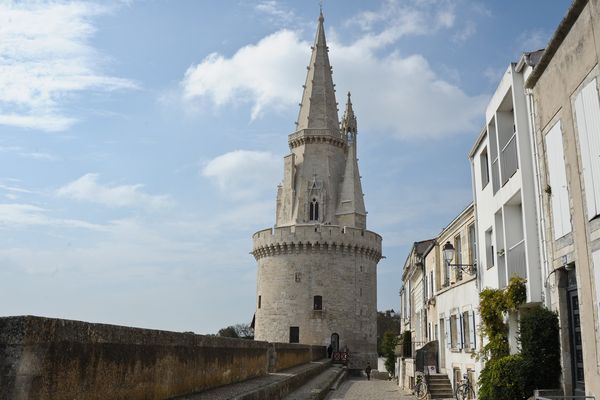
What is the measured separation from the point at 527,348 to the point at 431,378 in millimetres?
9590

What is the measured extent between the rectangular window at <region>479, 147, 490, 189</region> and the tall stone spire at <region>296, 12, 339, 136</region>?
32.1 metres

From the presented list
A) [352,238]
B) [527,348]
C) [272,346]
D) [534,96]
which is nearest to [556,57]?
[534,96]

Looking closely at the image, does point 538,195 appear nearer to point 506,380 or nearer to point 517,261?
point 517,261

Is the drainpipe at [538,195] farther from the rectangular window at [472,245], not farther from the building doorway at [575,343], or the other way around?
the rectangular window at [472,245]

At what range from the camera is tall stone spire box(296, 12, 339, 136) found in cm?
4731

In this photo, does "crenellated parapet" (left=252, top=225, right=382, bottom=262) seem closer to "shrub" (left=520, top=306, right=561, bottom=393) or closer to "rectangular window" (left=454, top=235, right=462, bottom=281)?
"rectangular window" (left=454, top=235, right=462, bottom=281)

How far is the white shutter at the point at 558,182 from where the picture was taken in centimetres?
915

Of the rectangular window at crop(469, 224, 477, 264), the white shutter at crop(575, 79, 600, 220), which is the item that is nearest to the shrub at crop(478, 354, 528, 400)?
the white shutter at crop(575, 79, 600, 220)

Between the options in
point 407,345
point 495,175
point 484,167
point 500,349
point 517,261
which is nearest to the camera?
point 517,261

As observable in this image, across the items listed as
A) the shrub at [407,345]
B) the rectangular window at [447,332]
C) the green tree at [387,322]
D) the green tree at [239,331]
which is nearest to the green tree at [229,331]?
the green tree at [239,331]

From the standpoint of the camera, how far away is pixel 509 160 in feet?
39.5

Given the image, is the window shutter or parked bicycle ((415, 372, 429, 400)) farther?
parked bicycle ((415, 372, 429, 400))

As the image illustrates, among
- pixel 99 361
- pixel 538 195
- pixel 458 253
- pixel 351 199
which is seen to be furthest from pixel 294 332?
pixel 99 361

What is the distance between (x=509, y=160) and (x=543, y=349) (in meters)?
4.22
